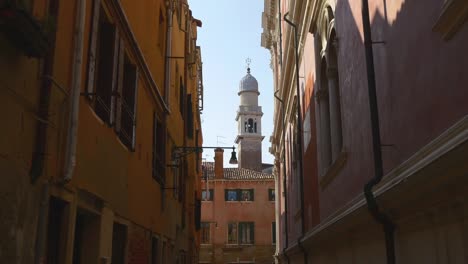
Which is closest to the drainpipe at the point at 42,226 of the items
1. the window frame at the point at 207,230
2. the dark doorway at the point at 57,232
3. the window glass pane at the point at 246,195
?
the dark doorway at the point at 57,232

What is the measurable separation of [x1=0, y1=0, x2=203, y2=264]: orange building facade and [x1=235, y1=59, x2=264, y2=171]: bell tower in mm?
67832

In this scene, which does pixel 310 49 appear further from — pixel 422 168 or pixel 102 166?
pixel 422 168

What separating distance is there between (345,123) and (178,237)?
8596 mm

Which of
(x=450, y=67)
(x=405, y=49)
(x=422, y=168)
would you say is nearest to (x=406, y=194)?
(x=422, y=168)

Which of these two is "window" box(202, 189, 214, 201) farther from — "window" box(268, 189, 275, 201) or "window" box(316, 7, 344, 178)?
"window" box(316, 7, 344, 178)

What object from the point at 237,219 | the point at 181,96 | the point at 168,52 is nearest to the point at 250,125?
the point at 237,219

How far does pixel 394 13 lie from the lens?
6.00 meters

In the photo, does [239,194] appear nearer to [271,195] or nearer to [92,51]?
[271,195]

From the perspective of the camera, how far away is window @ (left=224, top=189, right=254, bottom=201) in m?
49.1

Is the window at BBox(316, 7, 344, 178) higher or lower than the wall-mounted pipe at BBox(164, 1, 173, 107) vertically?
lower

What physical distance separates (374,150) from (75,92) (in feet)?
11.2

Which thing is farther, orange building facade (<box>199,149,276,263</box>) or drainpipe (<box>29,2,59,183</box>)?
orange building facade (<box>199,149,276,263</box>)

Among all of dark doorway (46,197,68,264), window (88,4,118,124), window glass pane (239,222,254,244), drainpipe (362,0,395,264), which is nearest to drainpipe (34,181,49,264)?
dark doorway (46,197,68,264)

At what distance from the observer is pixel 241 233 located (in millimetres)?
48344
